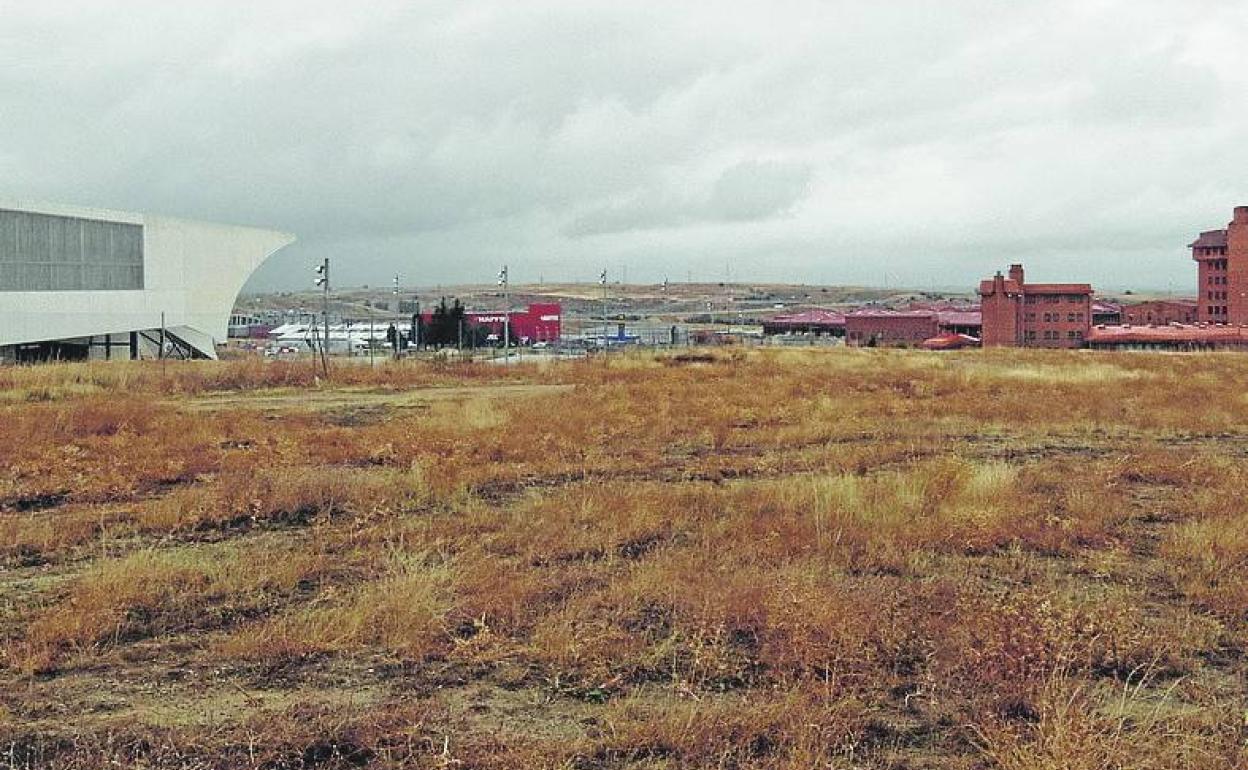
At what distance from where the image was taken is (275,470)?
15.4 m

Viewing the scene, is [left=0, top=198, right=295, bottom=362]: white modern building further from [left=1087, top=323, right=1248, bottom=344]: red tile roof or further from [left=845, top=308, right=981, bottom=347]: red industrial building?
[left=1087, top=323, right=1248, bottom=344]: red tile roof

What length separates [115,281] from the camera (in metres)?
57.8

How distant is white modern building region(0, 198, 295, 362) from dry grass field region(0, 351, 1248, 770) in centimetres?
3754

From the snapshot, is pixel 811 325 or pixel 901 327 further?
pixel 811 325

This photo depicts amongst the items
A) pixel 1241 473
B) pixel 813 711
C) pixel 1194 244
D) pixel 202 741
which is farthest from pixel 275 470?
pixel 1194 244

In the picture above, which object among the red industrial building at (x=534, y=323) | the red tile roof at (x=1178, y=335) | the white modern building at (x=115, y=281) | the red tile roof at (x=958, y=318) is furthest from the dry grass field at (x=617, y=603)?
the red tile roof at (x=958, y=318)

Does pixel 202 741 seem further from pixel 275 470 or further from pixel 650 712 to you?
pixel 275 470

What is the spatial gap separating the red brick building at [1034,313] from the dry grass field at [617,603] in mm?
68557

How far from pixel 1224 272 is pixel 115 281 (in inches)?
3555

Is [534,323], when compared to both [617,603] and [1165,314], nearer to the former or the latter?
[1165,314]

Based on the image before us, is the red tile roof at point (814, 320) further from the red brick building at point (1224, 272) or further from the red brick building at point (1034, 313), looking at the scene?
the red brick building at point (1224, 272)

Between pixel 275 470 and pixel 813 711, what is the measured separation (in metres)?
11.0

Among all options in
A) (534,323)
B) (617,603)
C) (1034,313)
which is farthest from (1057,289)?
(617,603)

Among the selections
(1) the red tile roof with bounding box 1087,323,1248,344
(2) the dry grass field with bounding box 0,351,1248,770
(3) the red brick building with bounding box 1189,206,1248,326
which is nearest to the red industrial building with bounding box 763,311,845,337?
(1) the red tile roof with bounding box 1087,323,1248,344
